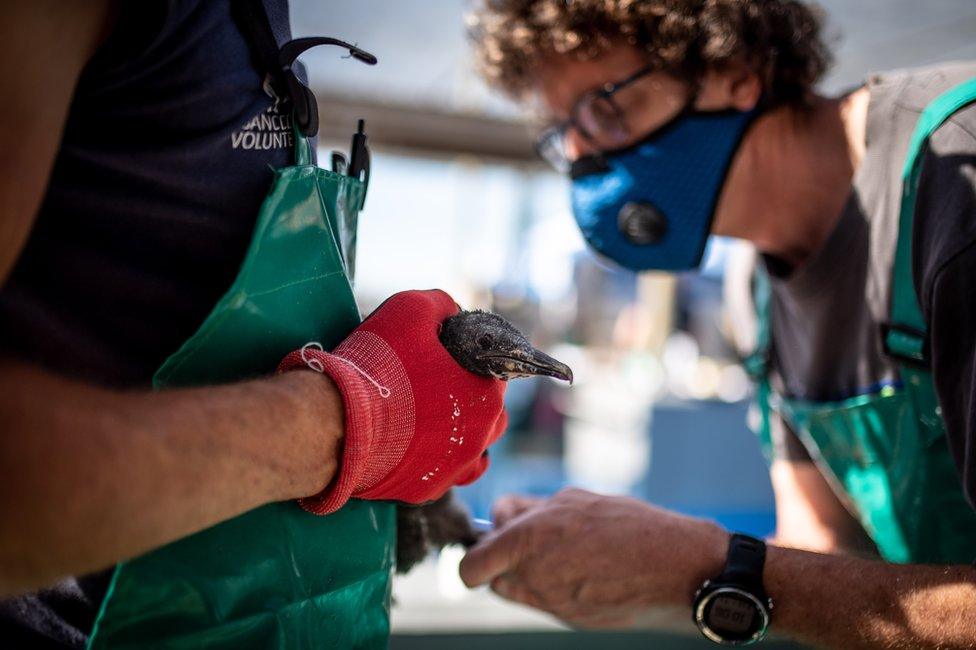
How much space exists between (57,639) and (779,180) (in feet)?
6.00

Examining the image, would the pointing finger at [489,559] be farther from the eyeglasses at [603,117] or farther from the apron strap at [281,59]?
the eyeglasses at [603,117]

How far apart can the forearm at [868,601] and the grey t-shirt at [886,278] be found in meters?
0.17

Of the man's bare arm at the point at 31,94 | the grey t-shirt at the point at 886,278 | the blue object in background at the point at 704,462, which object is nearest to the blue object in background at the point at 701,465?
the blue object in background at the point at 704,462

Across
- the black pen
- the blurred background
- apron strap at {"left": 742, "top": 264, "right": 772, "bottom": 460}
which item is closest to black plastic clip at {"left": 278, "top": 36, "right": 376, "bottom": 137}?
the black pen

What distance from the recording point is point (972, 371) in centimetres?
118

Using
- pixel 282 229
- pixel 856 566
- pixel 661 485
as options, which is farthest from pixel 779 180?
pixel 661 485

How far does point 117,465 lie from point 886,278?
1508 mm

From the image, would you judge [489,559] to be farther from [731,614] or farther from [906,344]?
[906,344]

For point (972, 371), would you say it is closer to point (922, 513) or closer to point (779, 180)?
point (922, 513)

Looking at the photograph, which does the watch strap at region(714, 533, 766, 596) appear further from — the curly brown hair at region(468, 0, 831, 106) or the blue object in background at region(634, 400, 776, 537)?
the blue object in background at region(634, 400, 776, 537)

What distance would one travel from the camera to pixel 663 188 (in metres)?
1.98

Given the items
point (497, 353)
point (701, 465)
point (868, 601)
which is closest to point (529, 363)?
point (497, 353)

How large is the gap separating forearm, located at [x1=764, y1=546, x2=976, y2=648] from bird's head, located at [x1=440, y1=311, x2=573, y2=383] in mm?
697

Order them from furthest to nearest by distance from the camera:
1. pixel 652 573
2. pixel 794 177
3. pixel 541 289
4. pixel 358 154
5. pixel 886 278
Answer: pixel 541 289 < pixel 794 177 < pixel 886 278 < pixel 652 573 < pixel 358 154
